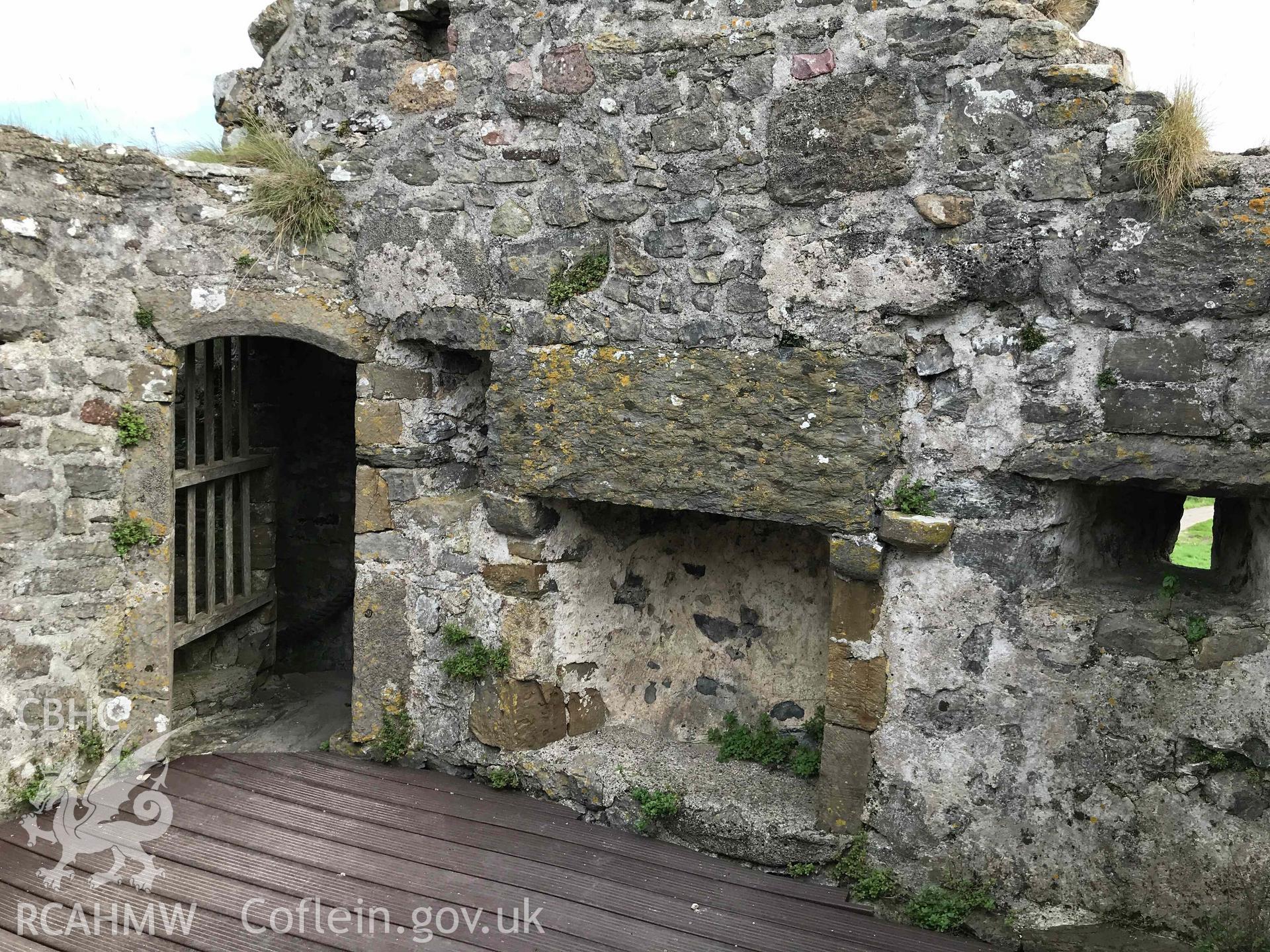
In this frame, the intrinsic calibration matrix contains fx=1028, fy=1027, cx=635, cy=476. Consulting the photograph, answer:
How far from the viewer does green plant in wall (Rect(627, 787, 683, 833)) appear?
3783 mm

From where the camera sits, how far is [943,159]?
315cm

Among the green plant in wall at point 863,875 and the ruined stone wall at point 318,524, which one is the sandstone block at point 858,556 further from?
the ruined stone wall at point 318,524

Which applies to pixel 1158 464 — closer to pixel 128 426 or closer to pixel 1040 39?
pixel 1040 39

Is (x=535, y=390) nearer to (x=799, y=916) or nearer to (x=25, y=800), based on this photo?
(x=799, y=916)

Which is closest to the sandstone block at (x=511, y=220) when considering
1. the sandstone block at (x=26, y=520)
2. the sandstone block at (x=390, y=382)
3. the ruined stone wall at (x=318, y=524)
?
the sandstone block at (x=390, y=382)

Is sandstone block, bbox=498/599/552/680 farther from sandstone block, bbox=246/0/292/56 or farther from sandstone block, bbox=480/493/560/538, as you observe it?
sandstone block, bbox=246/0/292/56

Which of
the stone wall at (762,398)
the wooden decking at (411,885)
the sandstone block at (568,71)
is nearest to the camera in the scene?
the stone wall at (762,398)

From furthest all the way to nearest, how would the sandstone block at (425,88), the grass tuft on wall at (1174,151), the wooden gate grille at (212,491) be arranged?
the wooden gate grille at (212,491) < the sandstone block at (425,88) < the grass tuft on wall at (1174,151)

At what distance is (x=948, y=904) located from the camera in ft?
10.9

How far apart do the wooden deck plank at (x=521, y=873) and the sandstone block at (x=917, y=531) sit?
127 centimetres

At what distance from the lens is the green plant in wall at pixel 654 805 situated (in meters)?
3.78

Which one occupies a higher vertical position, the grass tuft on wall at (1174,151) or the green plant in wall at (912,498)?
the grass tuft on wall at (1174,151)

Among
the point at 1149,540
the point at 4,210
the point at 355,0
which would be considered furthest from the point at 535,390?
the point at 1149,540

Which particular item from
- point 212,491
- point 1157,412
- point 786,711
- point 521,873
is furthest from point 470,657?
point 1157,412
